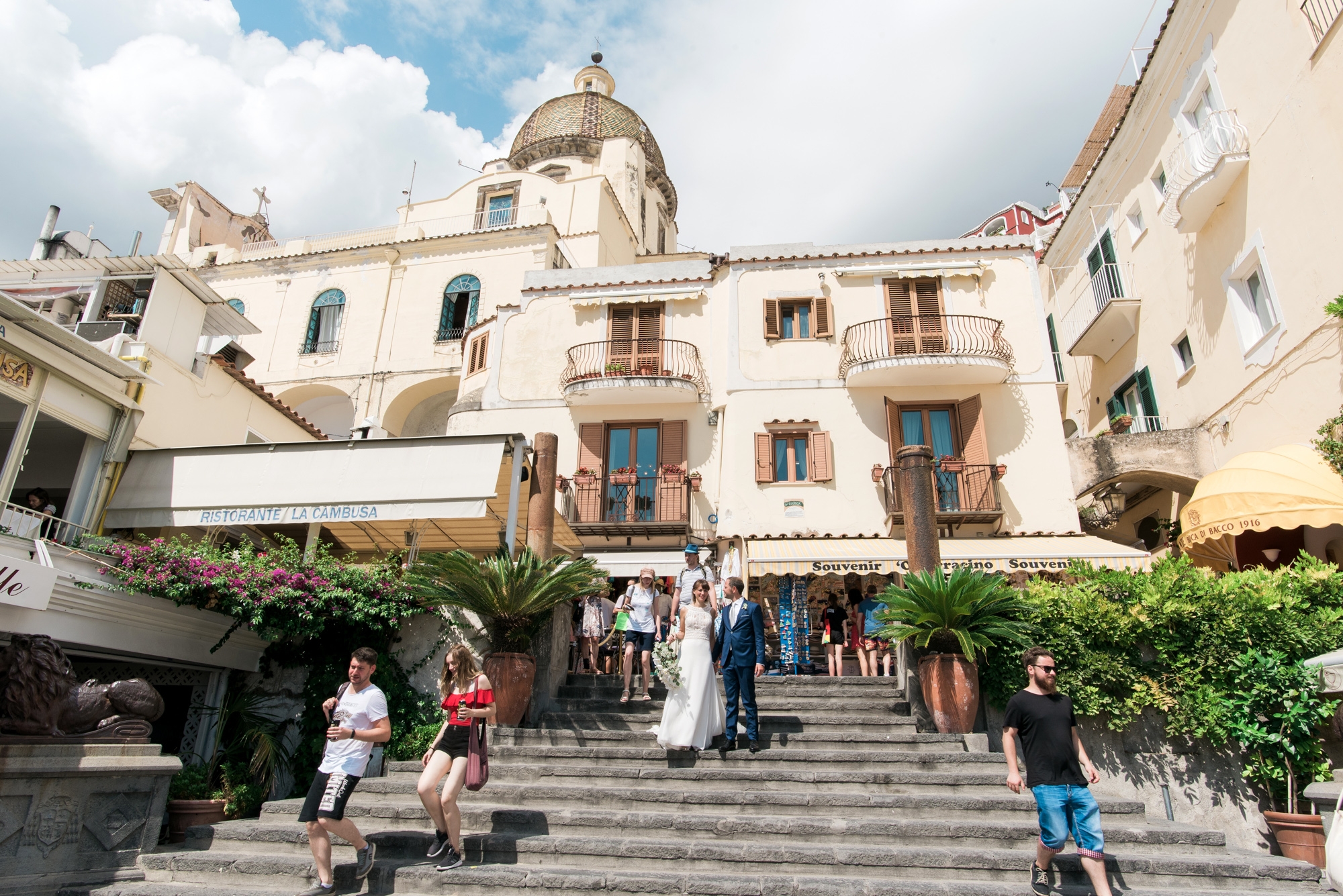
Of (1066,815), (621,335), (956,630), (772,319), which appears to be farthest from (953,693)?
(621,335)

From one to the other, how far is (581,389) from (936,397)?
7891 mm

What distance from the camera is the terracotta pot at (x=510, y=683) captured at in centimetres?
873

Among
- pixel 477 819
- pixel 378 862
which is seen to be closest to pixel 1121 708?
pixel 477 819

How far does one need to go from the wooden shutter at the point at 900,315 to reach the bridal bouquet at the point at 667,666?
37.9 feet

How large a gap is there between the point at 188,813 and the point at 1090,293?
66.9 feet

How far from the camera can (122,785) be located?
699cm

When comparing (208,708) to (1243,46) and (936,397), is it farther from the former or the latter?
(1243,46)

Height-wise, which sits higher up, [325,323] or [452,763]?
[325,323]

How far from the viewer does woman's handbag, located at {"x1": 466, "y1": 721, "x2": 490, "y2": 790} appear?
6.09 m

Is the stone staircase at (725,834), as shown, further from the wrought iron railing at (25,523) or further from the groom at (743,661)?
the wrought iron railing at (25,523)

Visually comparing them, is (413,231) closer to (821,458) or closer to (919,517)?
(821,458)

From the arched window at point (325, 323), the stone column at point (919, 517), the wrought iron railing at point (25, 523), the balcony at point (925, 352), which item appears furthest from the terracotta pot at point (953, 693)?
the arched window at point (325, 323)

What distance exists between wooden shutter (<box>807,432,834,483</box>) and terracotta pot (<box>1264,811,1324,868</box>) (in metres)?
10.3

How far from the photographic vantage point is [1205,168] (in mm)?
13672
